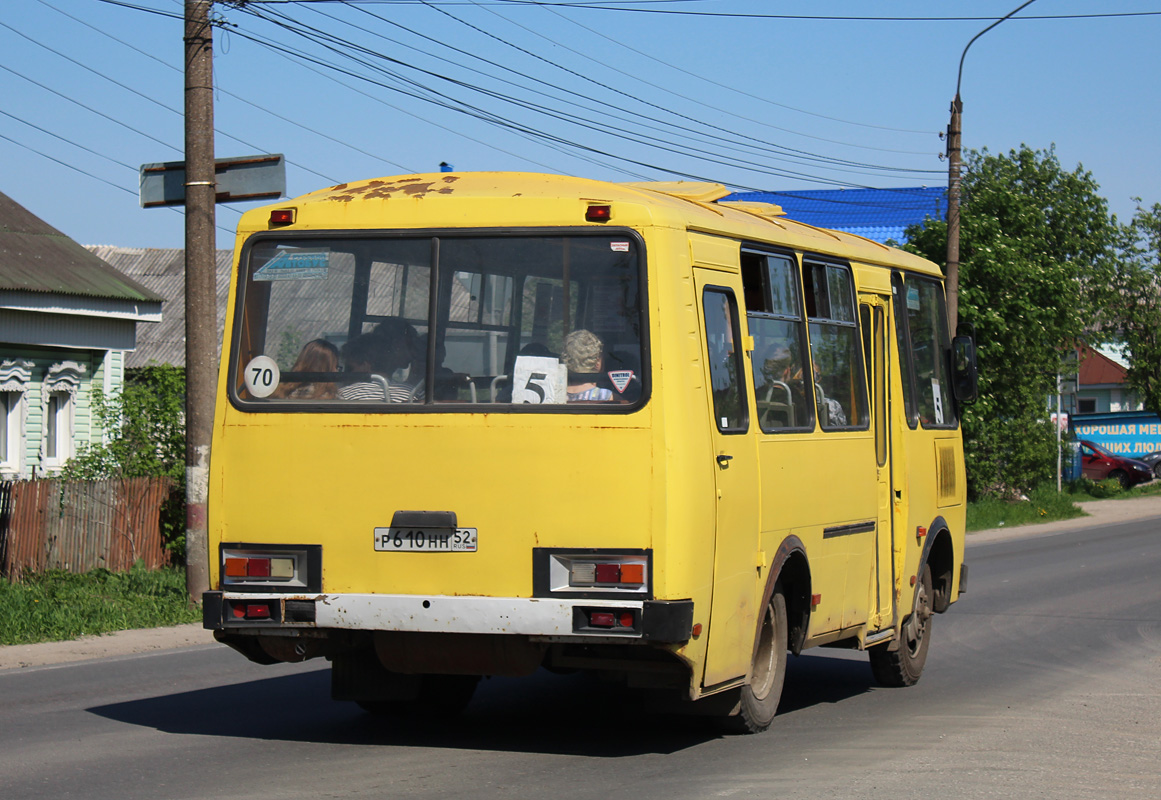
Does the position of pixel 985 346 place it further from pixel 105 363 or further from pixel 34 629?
pixel 34 629

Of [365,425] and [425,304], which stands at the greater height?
[425,304]

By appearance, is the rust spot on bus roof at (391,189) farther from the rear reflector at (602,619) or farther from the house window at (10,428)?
the house window at (10,428)

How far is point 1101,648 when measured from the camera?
1238cm

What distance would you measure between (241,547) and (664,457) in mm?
2096

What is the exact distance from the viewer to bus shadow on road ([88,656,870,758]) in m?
7.85

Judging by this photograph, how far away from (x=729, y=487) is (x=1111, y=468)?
4158cm

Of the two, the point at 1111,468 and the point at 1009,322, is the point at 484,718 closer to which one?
the point at 1009,322

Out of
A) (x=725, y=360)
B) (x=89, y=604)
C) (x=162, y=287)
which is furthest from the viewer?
(x=162, y=287)

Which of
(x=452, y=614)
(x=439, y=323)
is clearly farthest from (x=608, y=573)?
(x=439, y=323)

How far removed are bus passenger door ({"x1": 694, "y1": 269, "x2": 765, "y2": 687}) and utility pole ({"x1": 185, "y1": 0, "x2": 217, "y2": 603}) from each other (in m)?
7.82

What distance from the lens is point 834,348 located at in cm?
897

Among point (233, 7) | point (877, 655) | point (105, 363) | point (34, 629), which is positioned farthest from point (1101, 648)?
point (105, 363)

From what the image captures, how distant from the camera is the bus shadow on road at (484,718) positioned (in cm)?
785

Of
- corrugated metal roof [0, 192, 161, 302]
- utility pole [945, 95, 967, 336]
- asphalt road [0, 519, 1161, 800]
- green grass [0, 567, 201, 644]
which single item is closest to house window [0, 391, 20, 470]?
corrugated metal roof [0, 192, 161, 302]
